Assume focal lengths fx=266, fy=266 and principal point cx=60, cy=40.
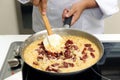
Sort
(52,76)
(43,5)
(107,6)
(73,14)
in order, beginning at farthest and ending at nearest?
1. (107,6)
2. (73,14)
3. (43,5)
4. (52,76)

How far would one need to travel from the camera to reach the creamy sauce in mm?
697

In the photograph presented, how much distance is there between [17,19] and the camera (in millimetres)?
1638

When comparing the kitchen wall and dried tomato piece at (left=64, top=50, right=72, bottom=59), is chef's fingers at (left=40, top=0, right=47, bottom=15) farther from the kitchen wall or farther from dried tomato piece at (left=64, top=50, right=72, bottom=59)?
the kitchen wall

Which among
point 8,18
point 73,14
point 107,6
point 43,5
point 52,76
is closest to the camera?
point 52,76

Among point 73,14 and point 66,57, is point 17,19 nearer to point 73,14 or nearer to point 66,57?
point 73,14

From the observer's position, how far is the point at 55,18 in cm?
106

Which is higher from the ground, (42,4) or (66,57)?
(42,4)

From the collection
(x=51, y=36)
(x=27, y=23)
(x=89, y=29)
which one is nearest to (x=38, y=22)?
(x=89, y=29)

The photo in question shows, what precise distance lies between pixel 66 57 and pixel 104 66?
12cm

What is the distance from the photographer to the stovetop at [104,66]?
727mm

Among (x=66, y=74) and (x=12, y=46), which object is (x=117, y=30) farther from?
(x=66, y=74)

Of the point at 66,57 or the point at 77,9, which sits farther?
the point at 77,9

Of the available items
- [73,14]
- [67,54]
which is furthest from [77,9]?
[67,54]

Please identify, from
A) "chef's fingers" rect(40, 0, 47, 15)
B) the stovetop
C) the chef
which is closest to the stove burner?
the stovetop
